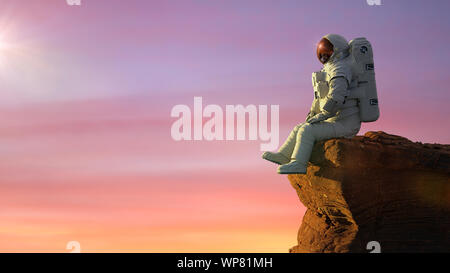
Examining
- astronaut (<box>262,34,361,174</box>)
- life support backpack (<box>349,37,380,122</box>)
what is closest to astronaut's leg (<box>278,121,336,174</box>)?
astronaut (<box>262,34,361,174</box>)

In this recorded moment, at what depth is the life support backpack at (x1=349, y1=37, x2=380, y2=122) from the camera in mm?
12242

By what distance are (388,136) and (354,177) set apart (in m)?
1.84

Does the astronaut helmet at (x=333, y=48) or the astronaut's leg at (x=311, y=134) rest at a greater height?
the astronaut helmet at (x=333, y=48)

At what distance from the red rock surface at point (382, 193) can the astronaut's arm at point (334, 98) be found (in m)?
0.52

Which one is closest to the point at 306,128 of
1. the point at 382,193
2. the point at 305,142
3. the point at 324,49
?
the point at 305,142

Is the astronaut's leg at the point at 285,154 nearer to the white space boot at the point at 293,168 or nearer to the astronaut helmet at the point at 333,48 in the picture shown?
the white space boot at the point at 293,168

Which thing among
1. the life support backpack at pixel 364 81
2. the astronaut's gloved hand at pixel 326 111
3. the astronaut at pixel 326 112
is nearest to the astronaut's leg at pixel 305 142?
the astronaut at pixel 326 112

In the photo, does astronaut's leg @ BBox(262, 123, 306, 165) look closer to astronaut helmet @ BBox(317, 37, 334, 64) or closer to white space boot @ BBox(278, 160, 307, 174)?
white space boot @ BBox(278, 160, 307, 174)

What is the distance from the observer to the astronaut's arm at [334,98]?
11820mm

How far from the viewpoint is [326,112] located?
39.1 ft

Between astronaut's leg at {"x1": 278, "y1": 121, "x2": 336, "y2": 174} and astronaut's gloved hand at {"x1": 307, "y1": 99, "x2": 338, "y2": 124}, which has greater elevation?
astronaut's gloved hand at {"x1": 307, "y1": 99, "x2": 338, "y2": 124}

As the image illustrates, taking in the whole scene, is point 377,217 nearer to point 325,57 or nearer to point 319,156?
point 319,156
